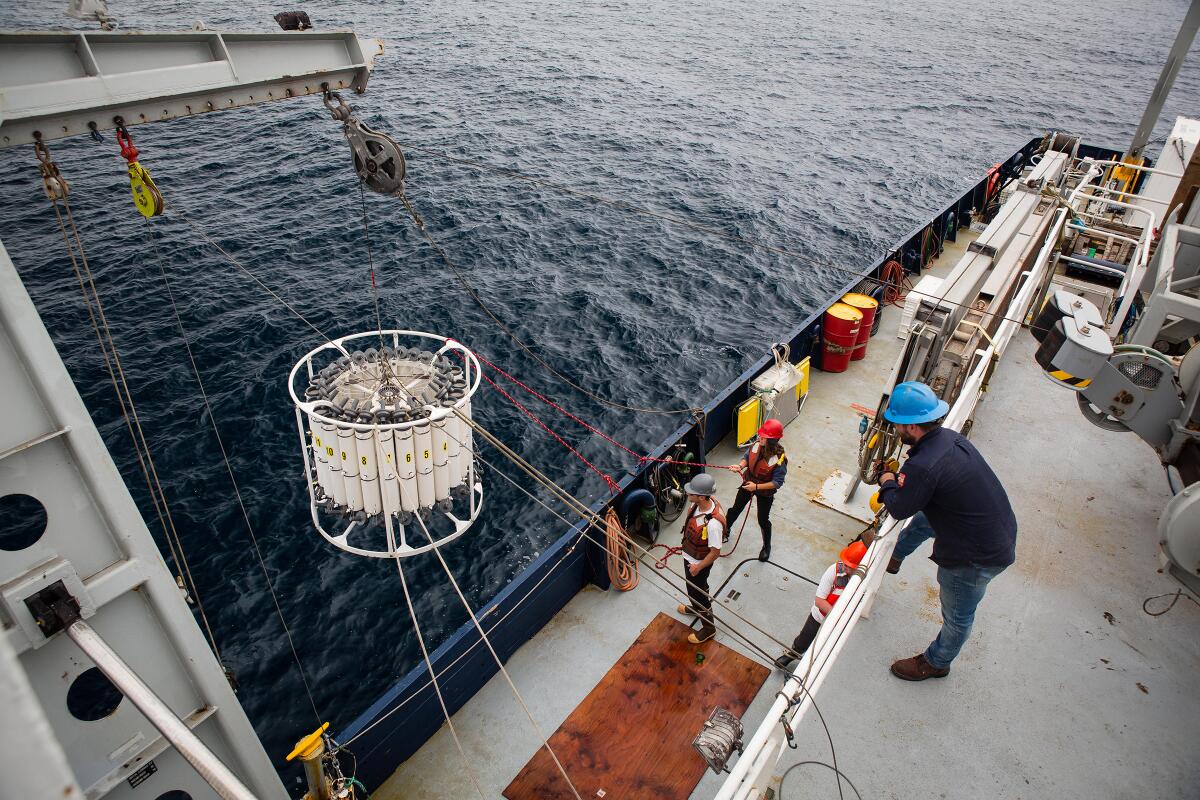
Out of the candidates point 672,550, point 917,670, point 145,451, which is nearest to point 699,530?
point 672,550

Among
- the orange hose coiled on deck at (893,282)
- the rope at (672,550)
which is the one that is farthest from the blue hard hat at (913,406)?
the orange hose coiled on deck at (893,282)

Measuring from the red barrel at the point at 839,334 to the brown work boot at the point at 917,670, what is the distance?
6.33 meters

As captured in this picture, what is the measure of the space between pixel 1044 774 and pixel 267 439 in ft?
43.6

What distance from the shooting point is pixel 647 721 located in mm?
6434

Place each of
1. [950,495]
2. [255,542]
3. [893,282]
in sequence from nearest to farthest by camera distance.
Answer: [950,495] → [255,542] → [893,282]

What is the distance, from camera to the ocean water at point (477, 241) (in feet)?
37.9

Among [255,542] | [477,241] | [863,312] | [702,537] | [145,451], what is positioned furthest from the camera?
[477,241]

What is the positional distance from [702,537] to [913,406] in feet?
8.05

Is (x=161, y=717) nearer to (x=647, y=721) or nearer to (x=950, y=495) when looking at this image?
(x=647, y=721)

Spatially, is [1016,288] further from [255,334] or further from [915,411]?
[255,334]

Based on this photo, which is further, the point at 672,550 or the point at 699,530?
the point at 672,550

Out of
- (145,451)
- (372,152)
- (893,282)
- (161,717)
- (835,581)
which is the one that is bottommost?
(145,451)

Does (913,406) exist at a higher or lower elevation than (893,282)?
higher

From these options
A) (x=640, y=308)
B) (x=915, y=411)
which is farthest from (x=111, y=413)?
(x=915, y=411)
